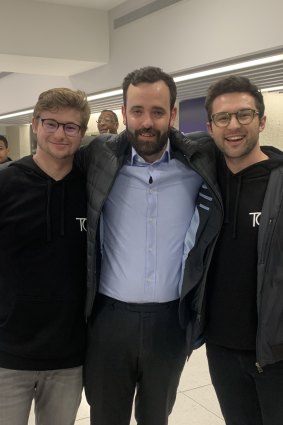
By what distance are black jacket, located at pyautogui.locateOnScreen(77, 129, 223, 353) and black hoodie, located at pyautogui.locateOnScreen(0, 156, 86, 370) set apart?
109 mm

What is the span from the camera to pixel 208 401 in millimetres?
3164

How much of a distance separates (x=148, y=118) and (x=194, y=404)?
2110 millimetres

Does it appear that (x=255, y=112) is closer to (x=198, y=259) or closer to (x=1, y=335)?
(x=198, y=259)

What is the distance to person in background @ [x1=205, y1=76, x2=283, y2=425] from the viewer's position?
1775mm

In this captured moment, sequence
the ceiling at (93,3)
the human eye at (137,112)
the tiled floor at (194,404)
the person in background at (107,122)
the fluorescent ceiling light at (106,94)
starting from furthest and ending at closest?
the fluorescent ceiling light at (106,94), the ceiling at (93,3), the person in background at (107,122), the tiled floor at (194,404), the human eye at (137,112)

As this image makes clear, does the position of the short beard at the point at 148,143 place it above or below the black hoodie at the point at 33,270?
above

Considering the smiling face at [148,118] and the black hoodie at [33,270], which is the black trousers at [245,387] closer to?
the black hoodie at [33,270]

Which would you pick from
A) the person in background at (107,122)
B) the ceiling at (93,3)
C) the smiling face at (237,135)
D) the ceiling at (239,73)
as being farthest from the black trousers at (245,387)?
the ceiling at (93,3)

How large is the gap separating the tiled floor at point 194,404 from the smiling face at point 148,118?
1.85m

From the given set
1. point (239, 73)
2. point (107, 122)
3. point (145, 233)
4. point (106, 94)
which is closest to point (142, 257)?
point (145, 233)

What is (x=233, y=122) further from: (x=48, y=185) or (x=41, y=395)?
(x=41, y=395)

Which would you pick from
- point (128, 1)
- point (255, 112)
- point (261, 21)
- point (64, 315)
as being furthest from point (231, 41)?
point (64, 315)

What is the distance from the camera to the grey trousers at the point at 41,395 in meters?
1.78

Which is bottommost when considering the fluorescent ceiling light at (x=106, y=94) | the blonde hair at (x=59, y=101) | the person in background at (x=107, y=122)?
the blonde hair at (x=59, y=101)
